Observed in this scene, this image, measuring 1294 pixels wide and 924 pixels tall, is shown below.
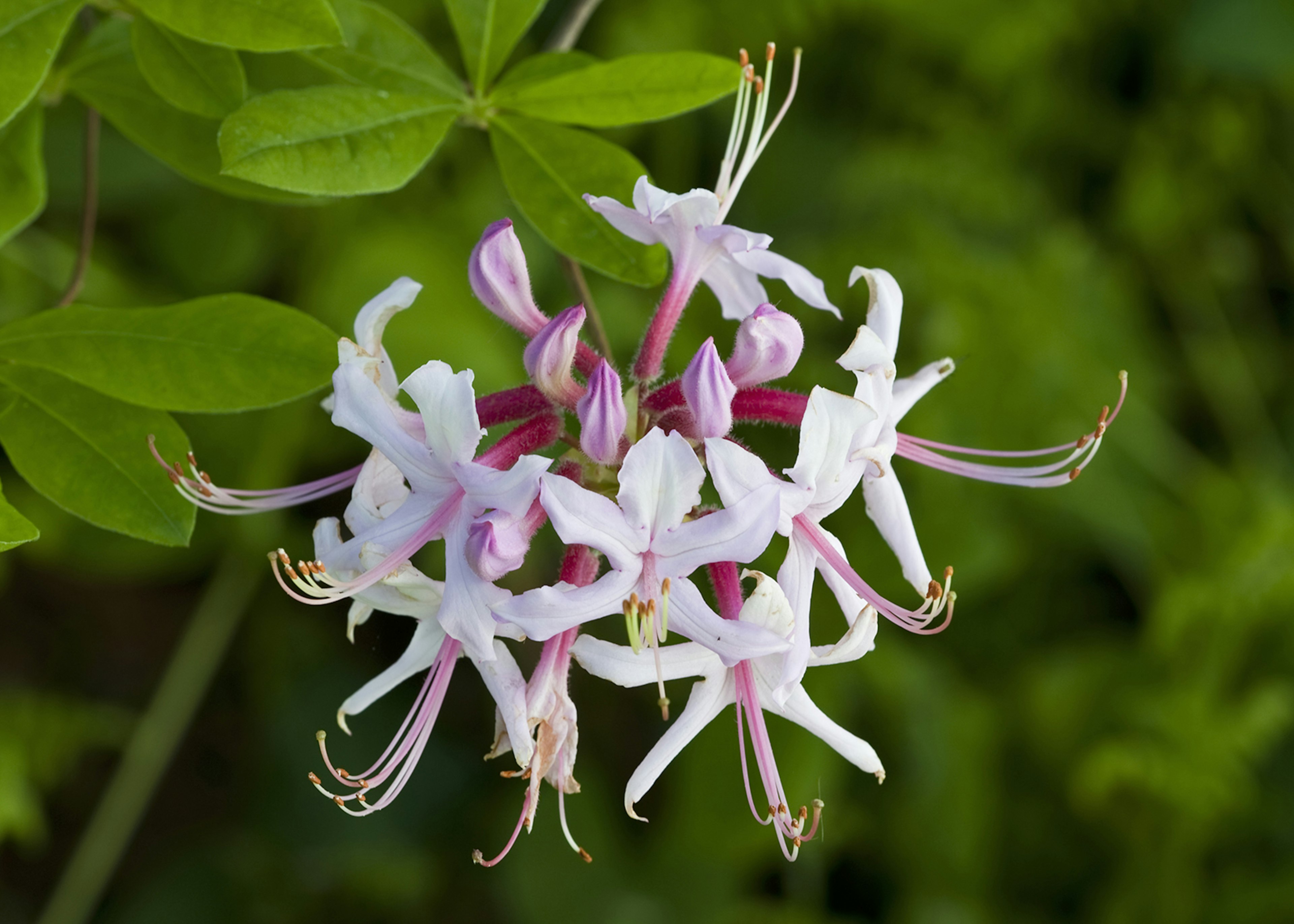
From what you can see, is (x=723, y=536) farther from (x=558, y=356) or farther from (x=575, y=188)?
(x=575, y=188)

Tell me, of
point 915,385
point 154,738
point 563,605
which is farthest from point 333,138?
point 154,738

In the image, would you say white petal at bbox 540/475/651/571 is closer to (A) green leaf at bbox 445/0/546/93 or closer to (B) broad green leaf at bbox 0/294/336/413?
(B) broad green leaf at bbox 0/294/336/413

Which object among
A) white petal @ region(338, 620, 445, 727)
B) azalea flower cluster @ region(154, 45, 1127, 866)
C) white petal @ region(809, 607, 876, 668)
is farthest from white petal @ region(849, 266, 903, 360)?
white petal @ region(338, 620, 445, 727)

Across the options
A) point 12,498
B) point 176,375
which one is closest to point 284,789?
point 12,498

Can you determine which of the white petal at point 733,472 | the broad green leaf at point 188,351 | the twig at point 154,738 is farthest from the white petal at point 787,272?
the twig at point 154,738

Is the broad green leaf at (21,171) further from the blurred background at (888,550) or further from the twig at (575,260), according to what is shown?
the blurred background at (888,550)

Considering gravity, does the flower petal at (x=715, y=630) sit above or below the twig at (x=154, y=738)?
above
